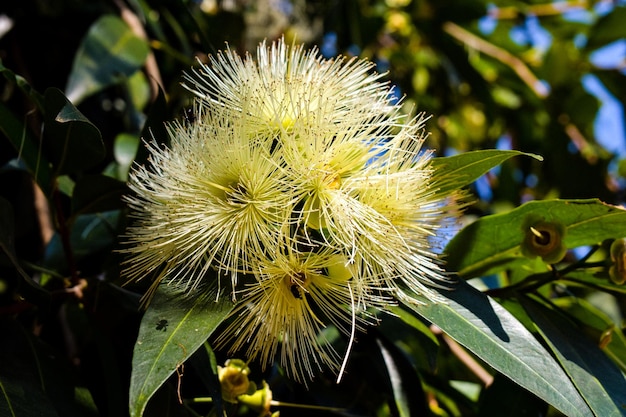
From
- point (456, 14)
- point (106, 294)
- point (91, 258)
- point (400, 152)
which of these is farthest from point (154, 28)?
point (456, 14)

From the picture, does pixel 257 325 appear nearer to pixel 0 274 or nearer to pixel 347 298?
pixel 347 298

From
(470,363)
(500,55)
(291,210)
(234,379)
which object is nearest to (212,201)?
(291,210)

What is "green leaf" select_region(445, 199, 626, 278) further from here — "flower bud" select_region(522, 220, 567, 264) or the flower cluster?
the flower cluster

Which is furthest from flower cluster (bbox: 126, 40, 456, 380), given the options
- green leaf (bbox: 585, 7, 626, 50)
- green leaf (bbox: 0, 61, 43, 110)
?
green leaf (bbox: 585, 7, 626, 50)

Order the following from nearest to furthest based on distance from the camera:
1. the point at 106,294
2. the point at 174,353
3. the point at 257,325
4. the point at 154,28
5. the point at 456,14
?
the point at 174,353 → the point at 257,325 → the point at 106,294 → the point at 154,28 → the point at 456,14

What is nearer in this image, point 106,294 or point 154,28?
point 106,294

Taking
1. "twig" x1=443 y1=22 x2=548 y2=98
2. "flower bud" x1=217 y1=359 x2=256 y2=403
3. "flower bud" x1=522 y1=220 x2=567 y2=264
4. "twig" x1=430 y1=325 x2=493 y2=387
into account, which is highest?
"twig" x1=443 y1=22 x2=548 y2=98

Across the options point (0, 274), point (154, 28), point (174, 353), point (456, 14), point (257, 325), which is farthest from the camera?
point (456, 14)
